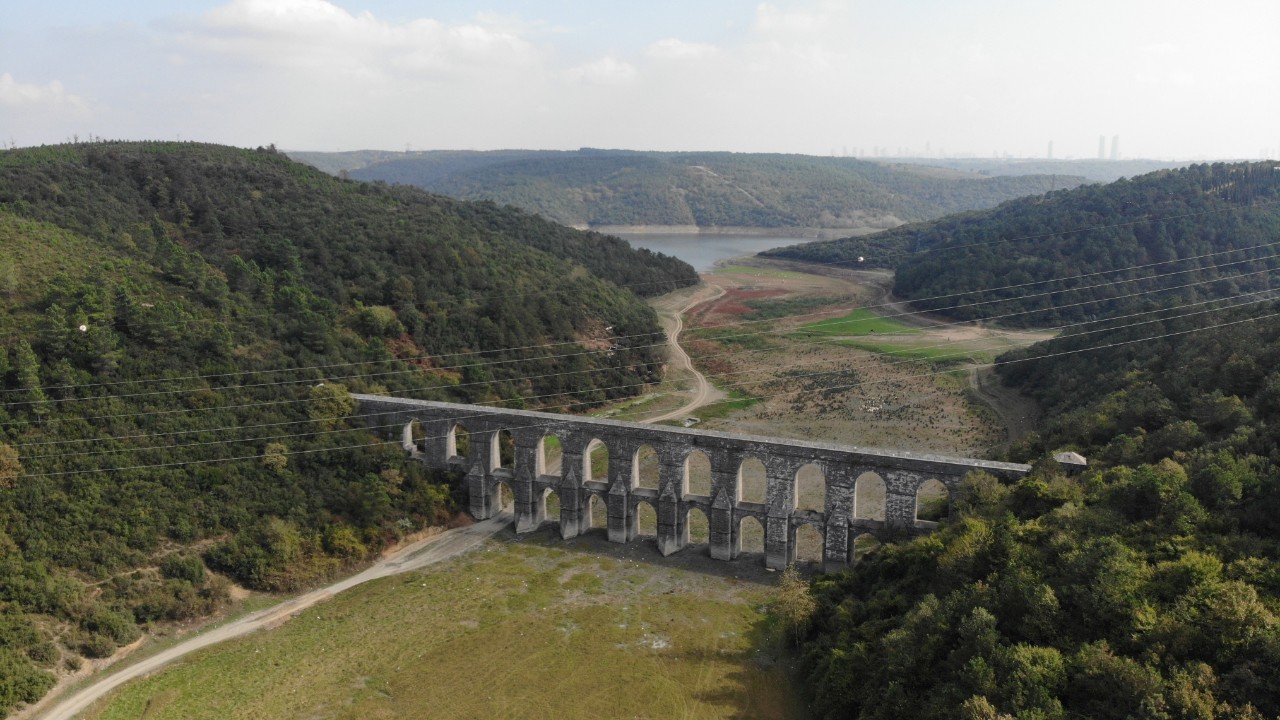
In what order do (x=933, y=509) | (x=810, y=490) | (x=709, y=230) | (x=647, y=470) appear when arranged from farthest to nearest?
1. (x=709, y=230)
2. (x=647, y=470)
3. (x=810, y=490)
4. (x=933, y=509)

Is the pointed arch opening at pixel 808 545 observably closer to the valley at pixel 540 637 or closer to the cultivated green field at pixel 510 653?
the valley at pixel 540 637

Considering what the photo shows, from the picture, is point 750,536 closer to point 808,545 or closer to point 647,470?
point 808,545

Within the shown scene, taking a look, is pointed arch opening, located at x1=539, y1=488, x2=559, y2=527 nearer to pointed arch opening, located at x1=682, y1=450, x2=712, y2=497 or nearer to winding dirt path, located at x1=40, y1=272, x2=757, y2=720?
winding dirt path, located at x1=40, y1=272, x2=757, y2=720

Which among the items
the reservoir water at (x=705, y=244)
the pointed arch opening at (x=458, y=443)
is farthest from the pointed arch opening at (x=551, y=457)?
the reservoir water at (x=705, y=244)

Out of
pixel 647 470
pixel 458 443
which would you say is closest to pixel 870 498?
pixel 647 470

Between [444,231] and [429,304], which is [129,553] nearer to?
[429,304]

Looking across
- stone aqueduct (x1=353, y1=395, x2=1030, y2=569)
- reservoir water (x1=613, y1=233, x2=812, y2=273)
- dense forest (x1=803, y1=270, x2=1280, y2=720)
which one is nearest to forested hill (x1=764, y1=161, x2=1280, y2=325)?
dense forest (x1=803, y1=270, x2=1280, y2=720)
